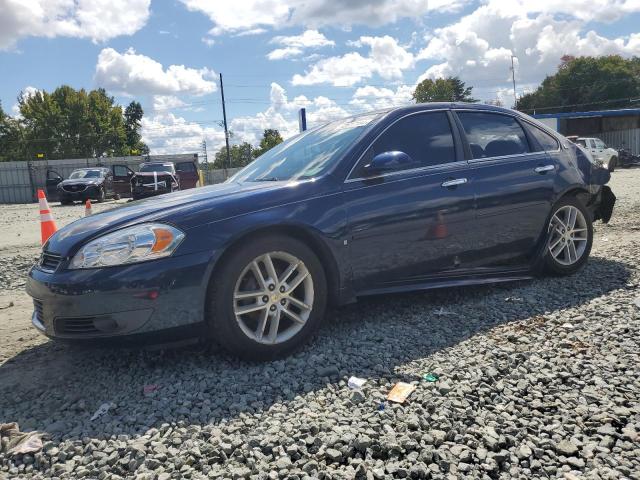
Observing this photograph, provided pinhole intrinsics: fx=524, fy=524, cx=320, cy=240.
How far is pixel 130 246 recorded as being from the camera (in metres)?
2.88

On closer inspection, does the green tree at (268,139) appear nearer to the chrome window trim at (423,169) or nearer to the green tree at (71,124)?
the green tree at (71,124)

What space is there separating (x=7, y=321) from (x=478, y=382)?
3761 mm

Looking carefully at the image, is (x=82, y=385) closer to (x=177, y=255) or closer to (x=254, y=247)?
(x=177, y=255)

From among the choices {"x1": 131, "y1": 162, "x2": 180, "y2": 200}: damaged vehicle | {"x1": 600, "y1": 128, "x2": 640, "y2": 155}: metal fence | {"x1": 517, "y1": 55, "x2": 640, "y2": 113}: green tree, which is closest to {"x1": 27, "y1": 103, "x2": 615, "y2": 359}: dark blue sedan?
{"x1": 131, "y1": 162, "x2": 180, "y2": 200}: damaged vehicle

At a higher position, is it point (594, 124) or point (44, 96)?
point (44, 96)

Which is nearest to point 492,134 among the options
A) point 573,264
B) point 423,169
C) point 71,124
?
point 423,169

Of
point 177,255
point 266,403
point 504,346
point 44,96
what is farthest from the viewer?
point 44,96

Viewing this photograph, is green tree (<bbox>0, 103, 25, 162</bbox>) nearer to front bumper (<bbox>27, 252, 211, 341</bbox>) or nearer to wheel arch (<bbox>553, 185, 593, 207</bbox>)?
front bumper (<bbox>27, 252, 211, 341</bbox>)

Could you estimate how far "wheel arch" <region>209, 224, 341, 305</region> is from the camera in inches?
118

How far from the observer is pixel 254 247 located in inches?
120

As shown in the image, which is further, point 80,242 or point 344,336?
point 344,336

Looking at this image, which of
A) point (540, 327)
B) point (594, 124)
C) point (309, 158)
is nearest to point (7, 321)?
point (309, 158)

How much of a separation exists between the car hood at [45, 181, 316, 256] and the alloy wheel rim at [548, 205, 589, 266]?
2.48 m

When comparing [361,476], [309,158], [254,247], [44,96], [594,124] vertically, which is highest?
[44,96]
